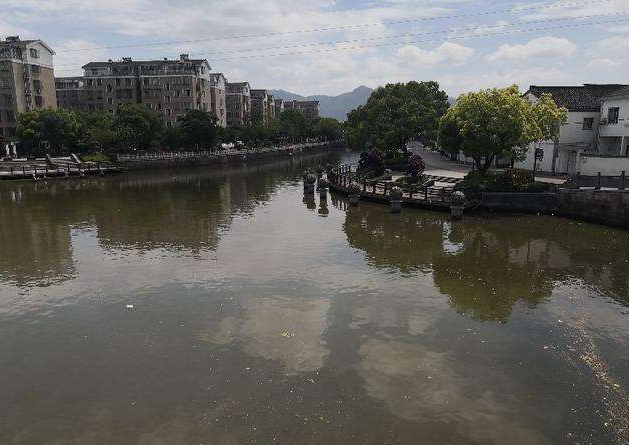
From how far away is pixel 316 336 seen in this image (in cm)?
1728

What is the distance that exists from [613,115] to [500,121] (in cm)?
1684

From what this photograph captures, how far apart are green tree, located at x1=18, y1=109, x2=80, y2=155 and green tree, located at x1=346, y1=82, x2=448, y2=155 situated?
49.5 metres

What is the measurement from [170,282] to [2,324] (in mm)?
7067

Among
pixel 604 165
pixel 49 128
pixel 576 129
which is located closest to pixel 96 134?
pixel 49 128

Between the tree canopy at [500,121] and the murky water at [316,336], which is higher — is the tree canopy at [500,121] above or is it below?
above

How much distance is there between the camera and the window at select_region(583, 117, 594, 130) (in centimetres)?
4972

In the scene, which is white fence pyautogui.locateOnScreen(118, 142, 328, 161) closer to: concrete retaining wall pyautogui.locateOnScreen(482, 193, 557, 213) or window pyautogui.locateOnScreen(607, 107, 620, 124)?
concrete retaining wall pyautogui.locateOnScreen(482, 193, 557, 213)

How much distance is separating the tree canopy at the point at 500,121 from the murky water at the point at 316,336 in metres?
8.93

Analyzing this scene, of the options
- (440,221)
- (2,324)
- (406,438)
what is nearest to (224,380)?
(406,438)

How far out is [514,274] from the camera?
24656mm

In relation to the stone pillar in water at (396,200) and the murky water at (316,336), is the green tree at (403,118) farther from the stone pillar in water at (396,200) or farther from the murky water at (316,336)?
the murky water at (316,336)

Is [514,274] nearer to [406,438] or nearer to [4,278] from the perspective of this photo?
[406,438]

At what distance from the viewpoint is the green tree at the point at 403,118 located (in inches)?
2507

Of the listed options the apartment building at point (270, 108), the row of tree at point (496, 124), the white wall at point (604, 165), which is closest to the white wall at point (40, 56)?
the row of tree at point (496, 124)
